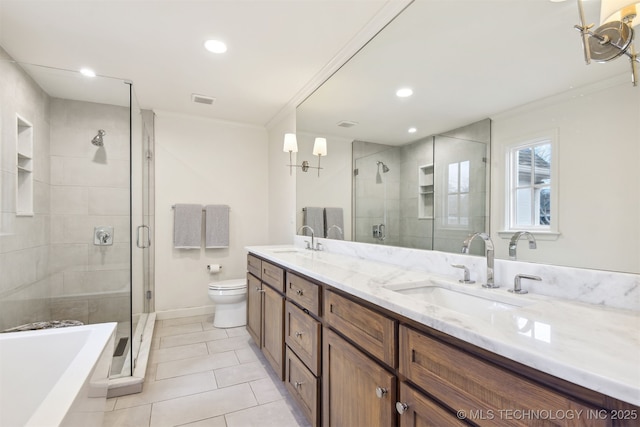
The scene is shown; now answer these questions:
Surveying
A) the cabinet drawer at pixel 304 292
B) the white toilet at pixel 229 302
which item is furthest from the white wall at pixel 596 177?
the white toilet at pixel 229 302

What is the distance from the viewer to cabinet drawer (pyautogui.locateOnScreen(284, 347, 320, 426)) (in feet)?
4.92

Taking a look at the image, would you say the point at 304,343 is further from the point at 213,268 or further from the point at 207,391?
the point at 213,268

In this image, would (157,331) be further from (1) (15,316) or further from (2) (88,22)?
(2) (88,22)

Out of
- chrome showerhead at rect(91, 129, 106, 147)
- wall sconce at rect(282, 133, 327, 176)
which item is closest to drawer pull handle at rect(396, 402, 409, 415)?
wall sconce at rect(282, 133, 327, 176)

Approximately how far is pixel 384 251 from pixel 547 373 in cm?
140

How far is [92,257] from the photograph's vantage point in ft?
8.61

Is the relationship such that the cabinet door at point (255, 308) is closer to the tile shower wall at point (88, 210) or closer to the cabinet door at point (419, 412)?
the tile shower wall at point (88, 210)

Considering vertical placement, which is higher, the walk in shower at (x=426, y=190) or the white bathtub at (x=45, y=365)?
the walk in shower at (x=426, y=190)

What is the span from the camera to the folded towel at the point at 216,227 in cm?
368

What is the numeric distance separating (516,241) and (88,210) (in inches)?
121

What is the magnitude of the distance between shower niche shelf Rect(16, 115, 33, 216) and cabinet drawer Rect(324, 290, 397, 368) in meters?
2.37

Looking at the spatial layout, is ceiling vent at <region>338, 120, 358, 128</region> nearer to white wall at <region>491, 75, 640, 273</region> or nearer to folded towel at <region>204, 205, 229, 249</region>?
white wall at <region>491, 75, 640, 273</region>

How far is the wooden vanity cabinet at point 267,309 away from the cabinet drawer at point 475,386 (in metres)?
1.20

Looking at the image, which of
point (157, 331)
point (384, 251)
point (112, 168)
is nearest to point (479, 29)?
point (384, 251)
